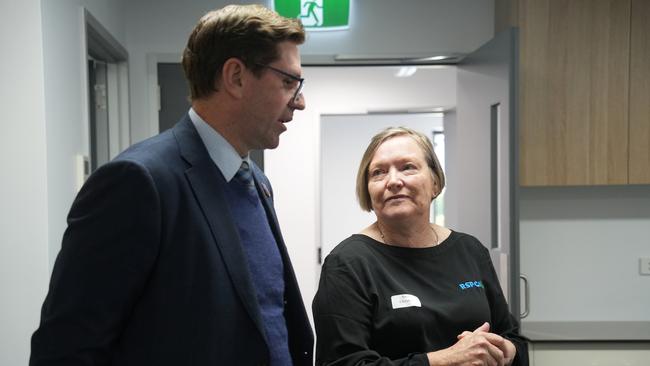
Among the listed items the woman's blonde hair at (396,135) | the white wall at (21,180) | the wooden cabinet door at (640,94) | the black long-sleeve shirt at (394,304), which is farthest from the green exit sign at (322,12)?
the black long-sleeve shirt at (394,304)

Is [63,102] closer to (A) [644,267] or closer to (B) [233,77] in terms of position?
(B) [233,77]

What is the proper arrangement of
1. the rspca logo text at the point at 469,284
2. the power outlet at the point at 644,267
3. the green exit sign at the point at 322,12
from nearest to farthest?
1. the rspca logo text at the point at 469,284
2. the green exit sign at the point at 322,12
3. the power outlet at the point at 644,267

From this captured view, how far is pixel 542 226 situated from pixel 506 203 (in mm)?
806

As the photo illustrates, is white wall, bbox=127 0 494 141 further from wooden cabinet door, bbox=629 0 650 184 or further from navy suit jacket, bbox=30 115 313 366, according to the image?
navy suit jacket, bbox=30 115 313 366

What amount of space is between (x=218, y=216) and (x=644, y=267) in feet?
9.36

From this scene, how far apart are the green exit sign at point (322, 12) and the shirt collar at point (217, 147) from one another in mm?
2073

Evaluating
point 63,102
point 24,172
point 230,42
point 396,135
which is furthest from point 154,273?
point 63,102

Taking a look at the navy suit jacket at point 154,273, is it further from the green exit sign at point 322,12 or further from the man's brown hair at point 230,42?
the green exit sign at point 322,12

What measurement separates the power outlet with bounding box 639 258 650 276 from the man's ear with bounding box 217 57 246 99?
2.81 metres

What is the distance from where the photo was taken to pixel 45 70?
5.66 feet

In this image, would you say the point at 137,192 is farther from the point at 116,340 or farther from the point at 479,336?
the point at 479,336

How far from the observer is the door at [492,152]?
7.80 feet

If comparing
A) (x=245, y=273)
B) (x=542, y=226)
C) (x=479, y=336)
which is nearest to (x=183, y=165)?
(x=245, y=273)

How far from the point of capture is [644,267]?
10.1 feet
